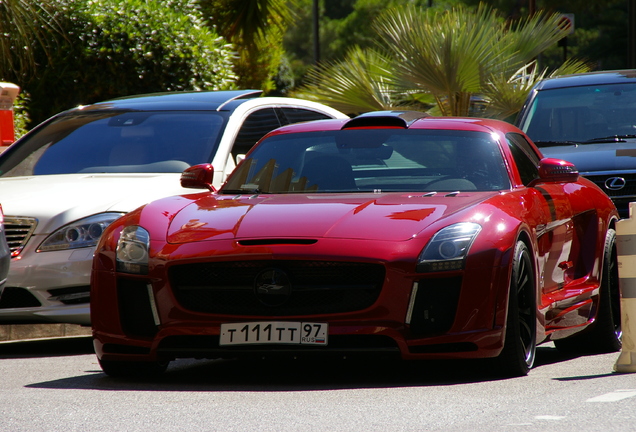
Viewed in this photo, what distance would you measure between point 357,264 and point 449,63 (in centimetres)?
1017

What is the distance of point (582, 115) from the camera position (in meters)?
10.8

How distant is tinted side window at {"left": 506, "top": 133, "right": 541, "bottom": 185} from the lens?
708 cm

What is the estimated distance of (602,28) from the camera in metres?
52.2

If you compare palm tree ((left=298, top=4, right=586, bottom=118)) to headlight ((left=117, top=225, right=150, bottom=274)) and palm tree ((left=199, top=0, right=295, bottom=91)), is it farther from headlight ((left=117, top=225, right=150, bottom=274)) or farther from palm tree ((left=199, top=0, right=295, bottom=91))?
headlight ((left=117, top=225, right=150, bottom=274))

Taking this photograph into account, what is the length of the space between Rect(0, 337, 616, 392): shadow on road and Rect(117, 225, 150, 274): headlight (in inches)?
23.5

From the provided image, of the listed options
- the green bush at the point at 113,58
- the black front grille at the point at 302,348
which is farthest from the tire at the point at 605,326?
the green bush at the point at 113,58

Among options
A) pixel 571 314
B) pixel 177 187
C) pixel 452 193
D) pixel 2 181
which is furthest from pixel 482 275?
pixel 2 181

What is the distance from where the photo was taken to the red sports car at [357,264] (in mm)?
5637

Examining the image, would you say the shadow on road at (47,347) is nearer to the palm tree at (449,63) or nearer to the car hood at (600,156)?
the car hood at (600,156)

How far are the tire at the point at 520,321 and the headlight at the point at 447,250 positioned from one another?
0.94 ft

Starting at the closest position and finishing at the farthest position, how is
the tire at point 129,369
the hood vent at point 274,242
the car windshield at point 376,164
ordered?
1. the hood vent at point 274,242
2. the tire at point 129,369
3. the car windshield at point 376,164

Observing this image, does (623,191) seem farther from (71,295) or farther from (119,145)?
(71,295)

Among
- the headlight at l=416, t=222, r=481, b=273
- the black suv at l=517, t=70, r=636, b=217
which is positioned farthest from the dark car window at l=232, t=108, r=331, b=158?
the headlight at l=416, t=222, r=481, b=273

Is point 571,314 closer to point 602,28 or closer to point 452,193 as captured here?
point 452,193
